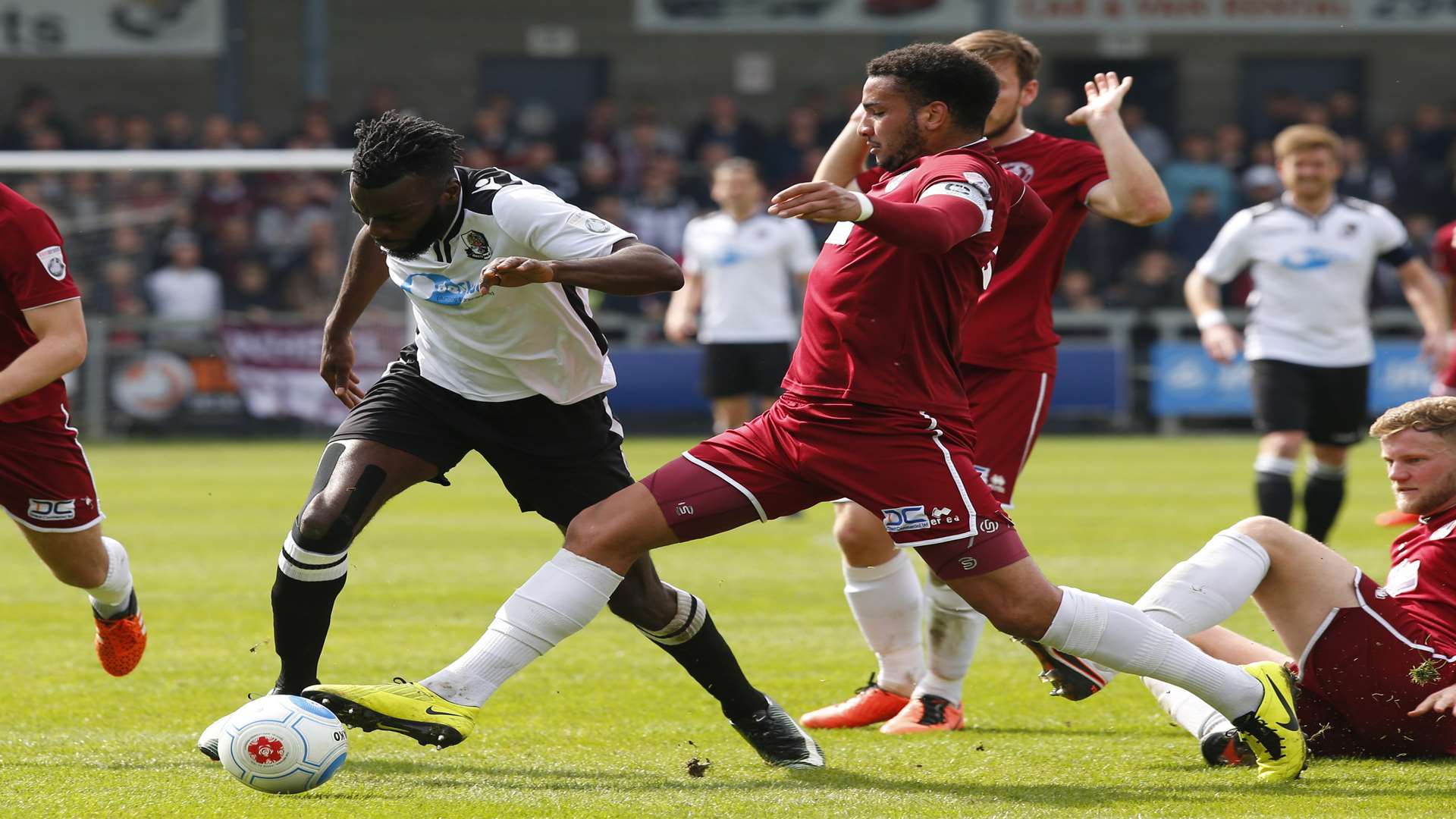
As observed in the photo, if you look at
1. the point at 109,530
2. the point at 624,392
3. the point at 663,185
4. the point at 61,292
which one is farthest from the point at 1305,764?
the point at 663,185

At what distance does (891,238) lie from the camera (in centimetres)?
403

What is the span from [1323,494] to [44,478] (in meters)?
6.29

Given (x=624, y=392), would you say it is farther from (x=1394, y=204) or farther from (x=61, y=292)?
(x=61, y=292)

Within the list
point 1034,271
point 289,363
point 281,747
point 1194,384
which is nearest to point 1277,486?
point 1034,271

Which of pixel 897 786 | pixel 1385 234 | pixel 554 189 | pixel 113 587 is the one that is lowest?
pixel 554 189

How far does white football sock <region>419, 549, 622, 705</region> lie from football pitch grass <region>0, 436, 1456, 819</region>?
30cm

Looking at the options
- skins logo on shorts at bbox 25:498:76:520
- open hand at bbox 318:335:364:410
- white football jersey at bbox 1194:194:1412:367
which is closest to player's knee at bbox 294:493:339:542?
open hand at bbox 318:335:364:410

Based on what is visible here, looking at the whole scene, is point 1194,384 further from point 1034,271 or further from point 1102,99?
point 1102,99

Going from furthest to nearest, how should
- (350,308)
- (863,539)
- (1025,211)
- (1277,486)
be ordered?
(1277,486), (863,539), (350,308), (1025,211)

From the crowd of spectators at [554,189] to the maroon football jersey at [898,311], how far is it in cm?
1404

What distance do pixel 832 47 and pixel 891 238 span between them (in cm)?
2212

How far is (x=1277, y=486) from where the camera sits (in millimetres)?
8977

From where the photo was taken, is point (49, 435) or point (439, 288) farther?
point (49, 435)

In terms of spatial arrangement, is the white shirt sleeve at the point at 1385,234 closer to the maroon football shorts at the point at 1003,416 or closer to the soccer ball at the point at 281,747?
the maroon football shorts at the point at 1003,416
